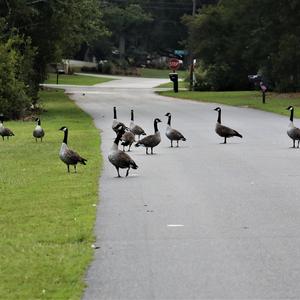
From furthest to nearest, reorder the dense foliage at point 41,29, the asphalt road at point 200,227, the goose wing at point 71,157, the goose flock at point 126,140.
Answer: the dense foliage at point 41,29 → the goose wing at point 71,157 → the goose flock at point 126,140 → the asphalt road at point 200,227

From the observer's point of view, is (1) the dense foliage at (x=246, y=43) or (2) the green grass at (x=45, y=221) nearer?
(2) the green grass at (x=45, y=221)

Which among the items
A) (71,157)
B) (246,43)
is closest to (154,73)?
(246,43)

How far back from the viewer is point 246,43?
67812 millimetres

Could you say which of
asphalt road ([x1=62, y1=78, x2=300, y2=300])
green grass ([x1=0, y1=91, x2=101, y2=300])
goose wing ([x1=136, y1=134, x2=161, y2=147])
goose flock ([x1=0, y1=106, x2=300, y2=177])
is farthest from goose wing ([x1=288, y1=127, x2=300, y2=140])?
green grass ([x1=0, y1=91, x2=101, y2=300])

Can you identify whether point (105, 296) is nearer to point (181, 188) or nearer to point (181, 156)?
point (181, 188)

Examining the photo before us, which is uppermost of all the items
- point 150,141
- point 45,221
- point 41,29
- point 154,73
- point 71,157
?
point 41,29

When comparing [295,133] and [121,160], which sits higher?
[121,160]

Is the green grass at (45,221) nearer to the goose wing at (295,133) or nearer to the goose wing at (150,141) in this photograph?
the goose wing at (150,141)

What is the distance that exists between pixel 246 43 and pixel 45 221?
59.4m

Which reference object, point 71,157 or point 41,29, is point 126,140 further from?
point 41,29

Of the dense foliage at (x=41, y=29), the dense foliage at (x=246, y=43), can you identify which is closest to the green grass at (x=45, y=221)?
the dense foliage at (x=41, y=29)

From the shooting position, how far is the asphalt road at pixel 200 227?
725 cm

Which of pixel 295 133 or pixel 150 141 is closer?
pixel 150 141

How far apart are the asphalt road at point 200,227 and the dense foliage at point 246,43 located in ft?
123
